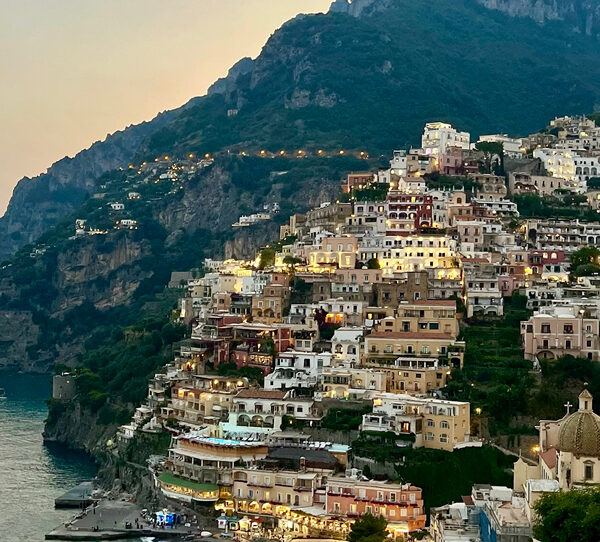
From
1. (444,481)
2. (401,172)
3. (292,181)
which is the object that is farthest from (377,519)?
(292,181)

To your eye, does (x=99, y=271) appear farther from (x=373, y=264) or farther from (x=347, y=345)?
(x=347, y=345)

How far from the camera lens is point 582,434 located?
47.4 m

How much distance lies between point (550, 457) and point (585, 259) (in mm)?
32788

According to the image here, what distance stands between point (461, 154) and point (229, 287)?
2550 cm

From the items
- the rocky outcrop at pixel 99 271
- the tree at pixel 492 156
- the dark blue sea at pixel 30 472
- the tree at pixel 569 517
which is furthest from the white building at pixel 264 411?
the rocky outcrop at pixel 99 271

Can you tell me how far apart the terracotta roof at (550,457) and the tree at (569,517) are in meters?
6.76

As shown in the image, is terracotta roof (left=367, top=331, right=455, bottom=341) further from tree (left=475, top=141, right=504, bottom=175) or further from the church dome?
tree (left=475, top=141, right=504, bottom=175)

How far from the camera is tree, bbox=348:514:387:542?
170 feet

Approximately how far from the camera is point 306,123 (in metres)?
159

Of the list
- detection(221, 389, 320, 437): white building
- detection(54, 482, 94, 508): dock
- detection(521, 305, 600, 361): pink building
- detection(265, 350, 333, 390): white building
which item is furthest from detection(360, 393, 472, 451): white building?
detection(54, 482, 94, 508): dock

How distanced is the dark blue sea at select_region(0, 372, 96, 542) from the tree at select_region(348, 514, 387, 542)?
1821 cm

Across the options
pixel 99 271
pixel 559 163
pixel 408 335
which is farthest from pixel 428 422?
pixel 99 271

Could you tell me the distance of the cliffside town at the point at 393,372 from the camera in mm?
56219

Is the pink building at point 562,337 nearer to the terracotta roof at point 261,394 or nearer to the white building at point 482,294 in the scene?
the white building at point 482,294
